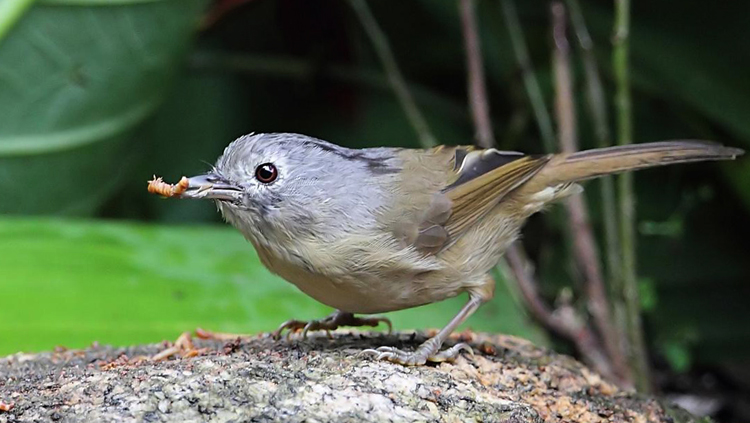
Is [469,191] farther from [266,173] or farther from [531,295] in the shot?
[531,295]

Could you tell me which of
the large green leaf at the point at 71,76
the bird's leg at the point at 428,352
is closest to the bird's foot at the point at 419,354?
the bird's leg at the point at 428,352

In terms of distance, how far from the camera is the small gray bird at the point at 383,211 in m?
2.58

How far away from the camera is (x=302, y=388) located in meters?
2.12

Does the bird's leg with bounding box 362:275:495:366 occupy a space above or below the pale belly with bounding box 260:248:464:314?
below

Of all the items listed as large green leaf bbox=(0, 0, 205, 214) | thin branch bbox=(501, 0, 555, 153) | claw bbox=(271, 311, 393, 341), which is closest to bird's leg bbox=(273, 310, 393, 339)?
claw bbox=(271, 311, 393, 341)

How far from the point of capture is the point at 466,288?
2912 mm

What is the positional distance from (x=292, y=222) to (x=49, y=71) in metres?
2.54

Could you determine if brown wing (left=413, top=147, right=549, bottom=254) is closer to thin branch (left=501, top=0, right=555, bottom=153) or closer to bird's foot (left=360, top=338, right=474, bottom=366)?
bird's foot (left=360, top=338, right=474, bottom=366)

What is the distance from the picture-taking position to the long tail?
3.06m

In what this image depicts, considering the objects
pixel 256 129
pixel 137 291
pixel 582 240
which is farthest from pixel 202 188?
pixel 256 129

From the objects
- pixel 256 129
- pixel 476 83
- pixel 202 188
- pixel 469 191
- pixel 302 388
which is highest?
pixel 256 129

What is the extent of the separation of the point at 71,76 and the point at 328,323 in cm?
239

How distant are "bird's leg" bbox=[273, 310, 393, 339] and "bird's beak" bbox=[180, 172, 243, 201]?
0.52 meters

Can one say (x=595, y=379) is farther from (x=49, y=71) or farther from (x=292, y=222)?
(x=49, y=71)
